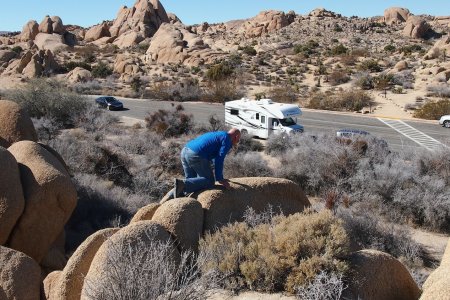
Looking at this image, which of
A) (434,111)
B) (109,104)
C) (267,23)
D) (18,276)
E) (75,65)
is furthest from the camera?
(267,23)

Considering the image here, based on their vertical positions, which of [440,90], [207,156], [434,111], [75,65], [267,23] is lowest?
[434,111]

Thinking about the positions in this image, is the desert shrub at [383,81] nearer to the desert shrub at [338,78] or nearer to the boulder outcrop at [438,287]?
the desert shrub at [338,78]

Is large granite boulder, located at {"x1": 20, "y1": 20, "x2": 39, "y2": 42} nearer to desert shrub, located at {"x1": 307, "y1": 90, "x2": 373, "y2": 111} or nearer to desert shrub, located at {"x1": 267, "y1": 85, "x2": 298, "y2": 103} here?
desert shrub, located at {"x1": 267, "y1": 85, "x2": 298, "y2": 103}

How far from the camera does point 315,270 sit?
5250 millimetres

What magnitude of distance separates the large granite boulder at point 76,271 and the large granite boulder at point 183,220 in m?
0.80

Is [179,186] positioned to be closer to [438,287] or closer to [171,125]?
[438,287]

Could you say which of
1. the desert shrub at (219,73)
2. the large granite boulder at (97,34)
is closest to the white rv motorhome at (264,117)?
the desert shrub at (219,73)

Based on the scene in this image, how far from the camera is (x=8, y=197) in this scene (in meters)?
8.58

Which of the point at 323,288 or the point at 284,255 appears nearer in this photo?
the point at 323,288

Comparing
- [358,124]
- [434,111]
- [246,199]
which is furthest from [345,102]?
[246,199]

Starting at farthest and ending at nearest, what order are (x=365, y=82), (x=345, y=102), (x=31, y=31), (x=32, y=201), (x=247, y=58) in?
(x=31, y=31) < (x=247, y=58) < (x=365, y=82) < (x=345, y=102) < (x=32, y=201)

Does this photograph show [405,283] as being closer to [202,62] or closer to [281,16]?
[202,62]

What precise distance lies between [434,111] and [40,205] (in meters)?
32.4

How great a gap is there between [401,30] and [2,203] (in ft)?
282
